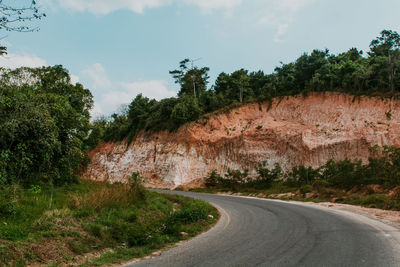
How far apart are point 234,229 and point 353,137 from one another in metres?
25.4

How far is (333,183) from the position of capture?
2139 centimetres

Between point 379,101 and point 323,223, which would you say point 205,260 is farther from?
point 379,101

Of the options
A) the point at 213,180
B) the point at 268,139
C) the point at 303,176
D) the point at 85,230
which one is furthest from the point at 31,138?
the point at 268,139

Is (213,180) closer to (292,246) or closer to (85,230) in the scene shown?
(85,230)

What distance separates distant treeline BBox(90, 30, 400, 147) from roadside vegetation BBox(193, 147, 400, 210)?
10.3m

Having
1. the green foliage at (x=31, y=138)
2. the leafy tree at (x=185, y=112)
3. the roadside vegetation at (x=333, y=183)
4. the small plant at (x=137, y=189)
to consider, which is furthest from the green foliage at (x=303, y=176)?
the green foliage at (x=31, y=138)

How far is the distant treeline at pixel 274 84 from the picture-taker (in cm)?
3133

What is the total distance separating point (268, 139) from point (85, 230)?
28.3 m

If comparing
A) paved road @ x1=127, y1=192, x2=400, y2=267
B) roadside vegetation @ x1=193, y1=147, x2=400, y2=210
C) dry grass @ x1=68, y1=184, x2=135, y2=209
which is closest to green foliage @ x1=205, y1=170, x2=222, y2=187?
roadside vegetation @ x1=193, y1=147, x2=400, y2=210

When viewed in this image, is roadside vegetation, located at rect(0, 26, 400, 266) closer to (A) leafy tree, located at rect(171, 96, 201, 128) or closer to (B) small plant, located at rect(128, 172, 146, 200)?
(B) small plant, located at rect(128, 172, 146, 200)

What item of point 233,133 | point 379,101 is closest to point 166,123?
point 233,133

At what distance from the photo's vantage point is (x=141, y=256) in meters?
5.97

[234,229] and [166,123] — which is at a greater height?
[166,123]

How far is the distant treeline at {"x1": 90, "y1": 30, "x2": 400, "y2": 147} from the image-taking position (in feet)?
103
